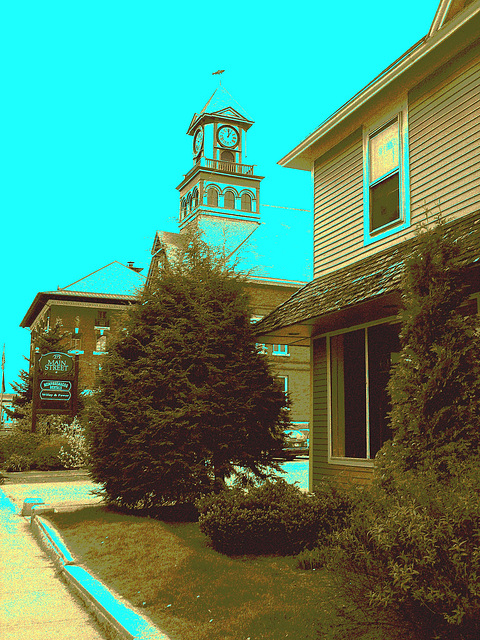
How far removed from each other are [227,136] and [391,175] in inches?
2228

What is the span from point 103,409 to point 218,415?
85.9 inches

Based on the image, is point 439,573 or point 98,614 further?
point 98,614

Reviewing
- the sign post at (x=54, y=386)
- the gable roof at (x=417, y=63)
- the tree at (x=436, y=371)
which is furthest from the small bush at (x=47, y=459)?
the tree at (x=436, y=371)

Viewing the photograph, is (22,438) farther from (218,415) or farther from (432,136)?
(432,136)

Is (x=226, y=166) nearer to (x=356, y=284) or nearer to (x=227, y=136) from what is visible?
(x=227, y=136)

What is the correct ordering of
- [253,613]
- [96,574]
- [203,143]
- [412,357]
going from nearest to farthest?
[253,613] → [412,357] → [96,574] → [203,143]

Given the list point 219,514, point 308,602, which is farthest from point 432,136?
point 308,602

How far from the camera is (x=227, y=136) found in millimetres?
65250

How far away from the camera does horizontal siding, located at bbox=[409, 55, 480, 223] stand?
9.14 metres

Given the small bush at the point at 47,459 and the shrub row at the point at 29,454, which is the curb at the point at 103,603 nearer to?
the shrub row at the point at 29,454

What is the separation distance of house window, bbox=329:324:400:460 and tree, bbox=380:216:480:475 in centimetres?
362

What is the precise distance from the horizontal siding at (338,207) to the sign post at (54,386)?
11.4 metres

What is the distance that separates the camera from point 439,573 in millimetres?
3943

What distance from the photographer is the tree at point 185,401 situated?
Answer: 10312mm
